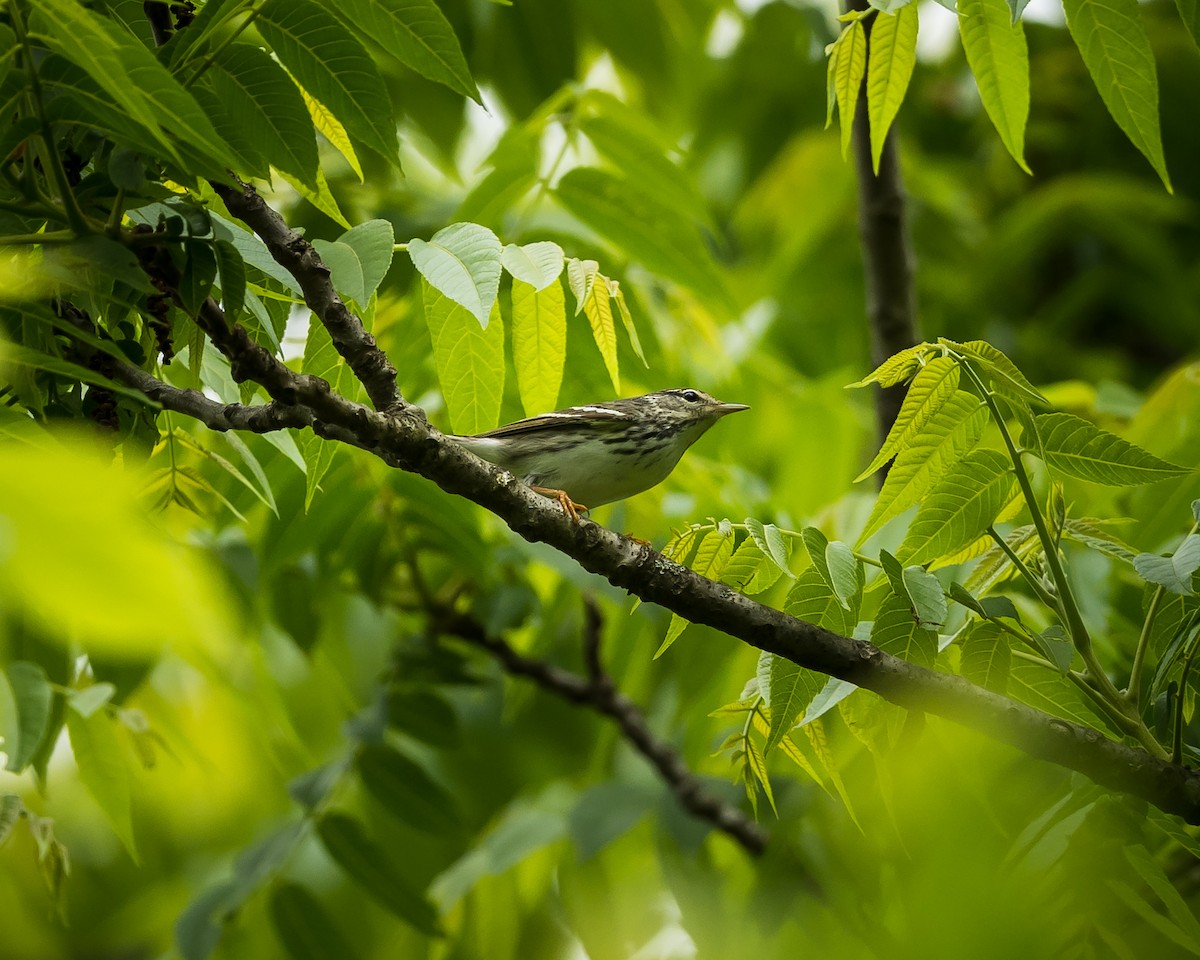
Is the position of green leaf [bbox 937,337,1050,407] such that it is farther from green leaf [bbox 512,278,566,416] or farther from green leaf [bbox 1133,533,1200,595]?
green leaf [bbox 512,278,566,416]

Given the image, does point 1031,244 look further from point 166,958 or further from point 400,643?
point 166,958

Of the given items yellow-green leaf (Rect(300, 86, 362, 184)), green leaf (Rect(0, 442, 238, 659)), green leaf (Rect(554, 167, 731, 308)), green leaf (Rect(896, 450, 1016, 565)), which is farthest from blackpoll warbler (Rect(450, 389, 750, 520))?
green leaf (Rect(0, 442, 238, 659))

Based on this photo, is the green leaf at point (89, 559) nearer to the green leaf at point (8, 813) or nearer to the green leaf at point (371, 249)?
the green leaf at point (371, 249)

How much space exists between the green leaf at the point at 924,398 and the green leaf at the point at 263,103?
1558 millimetres

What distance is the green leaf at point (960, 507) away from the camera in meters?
2.96

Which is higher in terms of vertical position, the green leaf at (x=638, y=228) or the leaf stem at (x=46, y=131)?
the leaf stem at (x=46, y=131)

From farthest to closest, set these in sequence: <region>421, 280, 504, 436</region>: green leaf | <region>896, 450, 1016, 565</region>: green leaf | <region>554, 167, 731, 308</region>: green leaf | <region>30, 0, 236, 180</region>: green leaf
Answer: <region>554, 167, 731, 308</region>: green leaf, <region>421, 280, 504, 436</region>: green leaf, <region>896, 450, 1016, 565</region>: green leaf, <region>30, 0, 236, 180</region>: green leaf

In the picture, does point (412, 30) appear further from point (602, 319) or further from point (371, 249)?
point (602, 319)

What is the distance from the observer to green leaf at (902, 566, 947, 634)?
2.70 metres

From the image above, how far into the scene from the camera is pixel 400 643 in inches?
235

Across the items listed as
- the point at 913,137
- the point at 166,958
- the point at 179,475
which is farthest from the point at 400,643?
the point at 913,137

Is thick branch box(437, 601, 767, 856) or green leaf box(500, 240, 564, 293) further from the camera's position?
thick branch box(437, 601, 767, 856)

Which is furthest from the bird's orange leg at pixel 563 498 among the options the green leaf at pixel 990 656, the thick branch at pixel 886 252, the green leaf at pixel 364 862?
the green leaf at pixel 364 862

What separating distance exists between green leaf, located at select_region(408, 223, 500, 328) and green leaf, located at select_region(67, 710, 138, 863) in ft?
6.99
